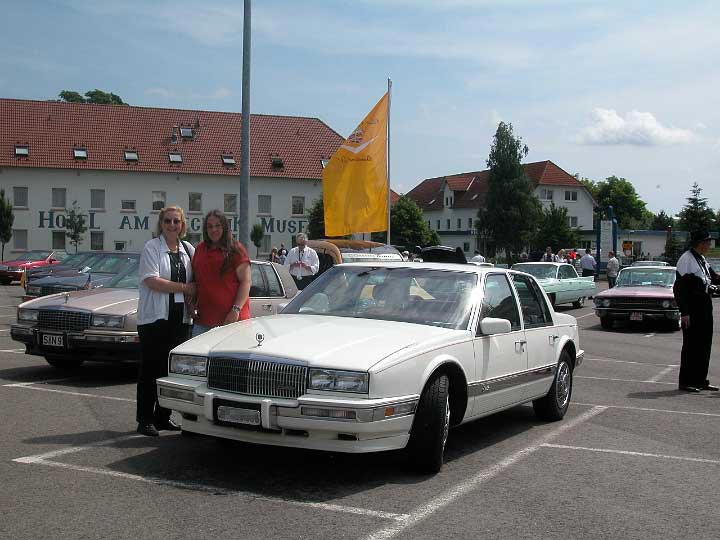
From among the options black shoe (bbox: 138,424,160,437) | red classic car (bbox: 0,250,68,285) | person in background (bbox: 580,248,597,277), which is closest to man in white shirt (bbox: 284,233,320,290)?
black shoe (bbox: 138,424,160,437)

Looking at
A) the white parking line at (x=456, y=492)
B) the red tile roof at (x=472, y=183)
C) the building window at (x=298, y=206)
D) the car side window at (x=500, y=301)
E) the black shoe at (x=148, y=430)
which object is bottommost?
the white parking line at (x=456, y=492)

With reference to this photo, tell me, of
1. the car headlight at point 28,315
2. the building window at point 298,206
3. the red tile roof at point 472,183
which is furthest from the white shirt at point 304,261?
the red tile roof at point 472,183

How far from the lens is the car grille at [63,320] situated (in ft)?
33.4

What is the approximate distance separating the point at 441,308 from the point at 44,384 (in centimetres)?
535

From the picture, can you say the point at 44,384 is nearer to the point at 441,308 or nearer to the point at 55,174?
the point at 441,308

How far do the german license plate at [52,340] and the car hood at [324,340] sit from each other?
3.90 metres

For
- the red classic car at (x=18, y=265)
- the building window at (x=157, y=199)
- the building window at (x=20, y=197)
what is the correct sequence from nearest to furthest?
the red classic car at (x=18, y=265)
the building window at (x=20, y=197)
the building window at (x=157, y=199)

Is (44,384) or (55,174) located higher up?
(55,174)

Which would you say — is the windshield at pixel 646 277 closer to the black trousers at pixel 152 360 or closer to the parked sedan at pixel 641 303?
the parked sedan at pixel 641 303

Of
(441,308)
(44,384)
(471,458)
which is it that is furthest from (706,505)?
(44,384)

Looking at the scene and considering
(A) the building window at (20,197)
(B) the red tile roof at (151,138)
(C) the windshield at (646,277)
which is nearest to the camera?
(C) the windshield at (646,277)

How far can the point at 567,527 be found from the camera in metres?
5.17

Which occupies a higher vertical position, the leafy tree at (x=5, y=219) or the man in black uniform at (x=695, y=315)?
the leafy tree at (x=5, y=219)

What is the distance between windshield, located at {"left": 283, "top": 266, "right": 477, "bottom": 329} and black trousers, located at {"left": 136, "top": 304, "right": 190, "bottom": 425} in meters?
1.03
